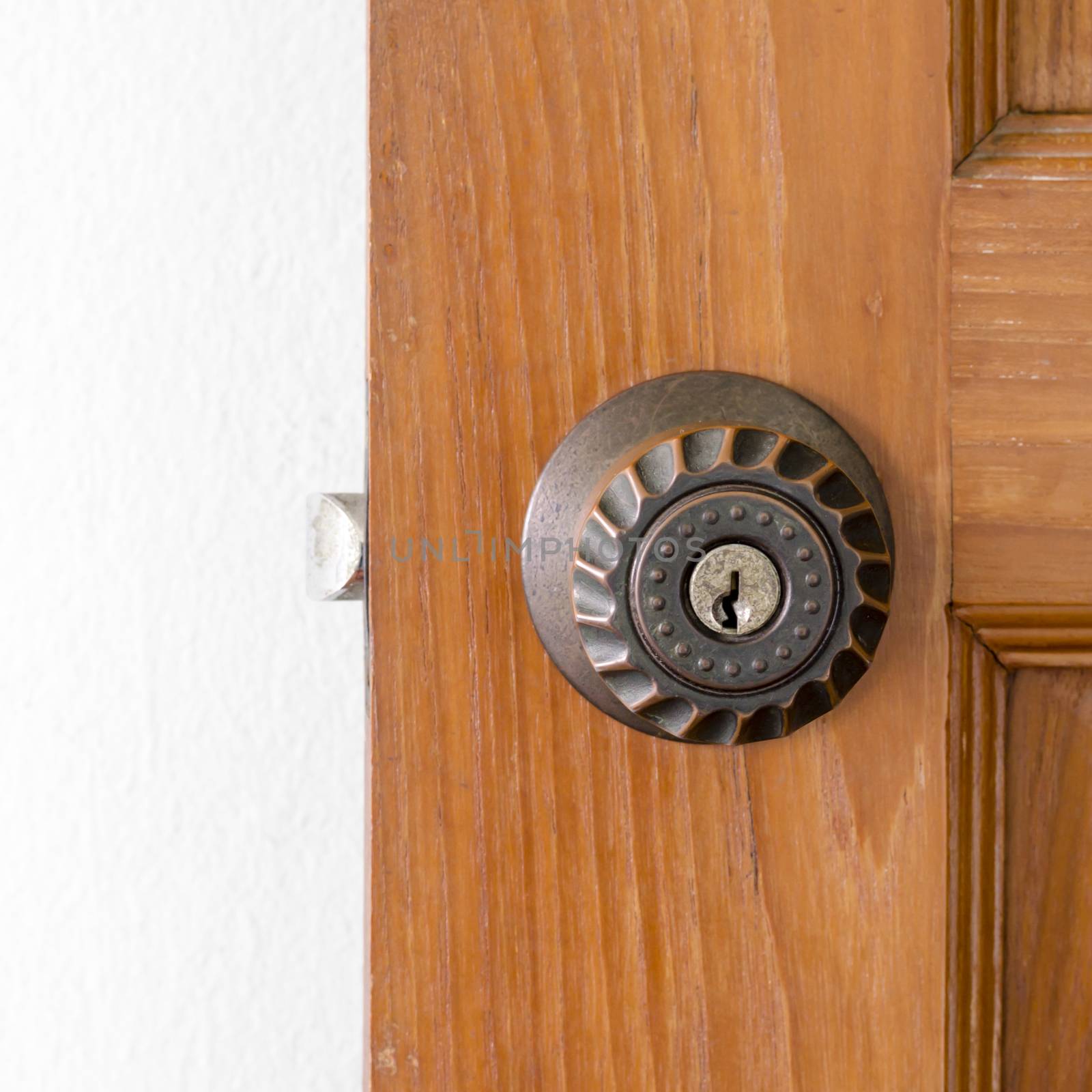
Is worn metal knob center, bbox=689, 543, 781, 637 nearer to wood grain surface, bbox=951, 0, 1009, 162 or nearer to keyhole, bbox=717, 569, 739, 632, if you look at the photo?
keyhole, bbox=717, 569, 739, 632

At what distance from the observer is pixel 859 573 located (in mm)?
220

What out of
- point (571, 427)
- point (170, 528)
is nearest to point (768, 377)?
point (571, 427)

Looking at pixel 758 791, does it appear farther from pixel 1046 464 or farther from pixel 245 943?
pixel 245 943

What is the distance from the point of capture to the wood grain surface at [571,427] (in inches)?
9.3

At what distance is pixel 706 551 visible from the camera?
215mm

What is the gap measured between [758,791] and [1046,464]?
0.35 ft

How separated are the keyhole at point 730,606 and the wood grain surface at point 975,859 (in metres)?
0.06

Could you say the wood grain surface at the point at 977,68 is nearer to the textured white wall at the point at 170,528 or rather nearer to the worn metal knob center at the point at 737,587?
the worn metal knob center at the point at 737,587

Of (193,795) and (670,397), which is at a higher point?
(670,397)

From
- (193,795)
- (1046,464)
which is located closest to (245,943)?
(193,795)

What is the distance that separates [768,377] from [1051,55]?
4.3 inches

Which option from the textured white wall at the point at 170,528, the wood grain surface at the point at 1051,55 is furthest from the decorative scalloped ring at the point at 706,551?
the textured white wall at the point at 170,528

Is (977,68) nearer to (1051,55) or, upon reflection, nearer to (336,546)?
(1051,55)

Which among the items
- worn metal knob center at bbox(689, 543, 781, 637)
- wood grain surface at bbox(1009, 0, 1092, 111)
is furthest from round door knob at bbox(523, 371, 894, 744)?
wood grain surface at bbox(1009, 0, 1092, 111)
